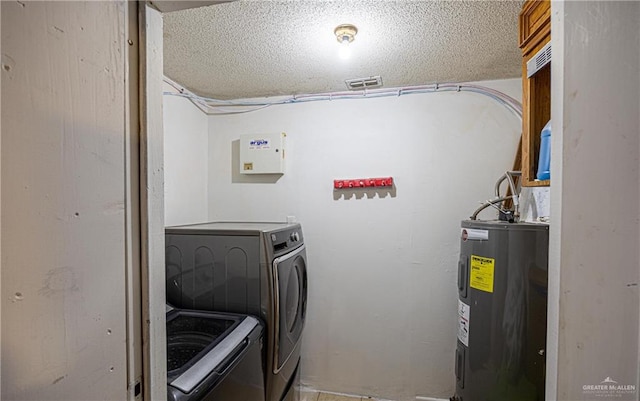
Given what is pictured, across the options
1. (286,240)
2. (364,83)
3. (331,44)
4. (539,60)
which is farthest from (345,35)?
(286,240)

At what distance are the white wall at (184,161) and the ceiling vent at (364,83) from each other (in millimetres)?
1123

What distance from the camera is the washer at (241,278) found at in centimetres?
155

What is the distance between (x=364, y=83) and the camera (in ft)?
6.75

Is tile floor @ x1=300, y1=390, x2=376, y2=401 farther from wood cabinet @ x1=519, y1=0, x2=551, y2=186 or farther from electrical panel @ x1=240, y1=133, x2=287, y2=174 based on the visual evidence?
wood cabinet @ x1=519, y1=0, x2=551, y2=186

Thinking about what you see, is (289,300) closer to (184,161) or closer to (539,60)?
(184,161)

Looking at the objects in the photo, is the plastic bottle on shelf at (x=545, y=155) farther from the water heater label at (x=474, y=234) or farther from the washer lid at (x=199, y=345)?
the washer lid at (x=199, y=345)

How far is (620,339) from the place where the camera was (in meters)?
0.51

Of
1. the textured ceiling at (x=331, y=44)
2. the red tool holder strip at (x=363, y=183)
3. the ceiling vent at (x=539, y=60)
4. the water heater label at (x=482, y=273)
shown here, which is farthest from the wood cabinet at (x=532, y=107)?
the red tool holder strip at (x=363, y=183)

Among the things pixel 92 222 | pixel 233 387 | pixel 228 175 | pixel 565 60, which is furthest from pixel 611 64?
pixel 228 175

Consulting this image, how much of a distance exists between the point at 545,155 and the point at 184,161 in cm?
204

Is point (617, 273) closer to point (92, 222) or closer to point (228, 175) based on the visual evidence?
point (92, 222)

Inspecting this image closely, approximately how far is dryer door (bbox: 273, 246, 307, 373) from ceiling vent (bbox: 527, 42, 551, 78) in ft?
4.80

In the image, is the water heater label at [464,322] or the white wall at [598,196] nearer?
the white wall at [598,196]

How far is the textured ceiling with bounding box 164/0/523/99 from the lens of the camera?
130 centimetres
